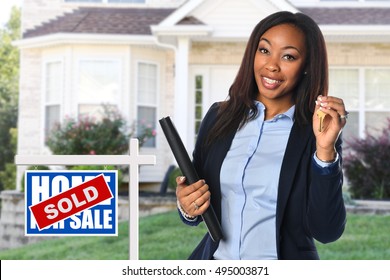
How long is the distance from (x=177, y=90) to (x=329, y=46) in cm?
242

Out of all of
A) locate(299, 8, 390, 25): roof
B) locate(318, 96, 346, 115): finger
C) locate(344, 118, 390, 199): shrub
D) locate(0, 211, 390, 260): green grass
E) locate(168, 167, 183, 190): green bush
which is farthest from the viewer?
locate(299, 8, 390, 25): roof

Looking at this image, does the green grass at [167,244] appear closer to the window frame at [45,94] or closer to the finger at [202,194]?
the window frame at [45,94]

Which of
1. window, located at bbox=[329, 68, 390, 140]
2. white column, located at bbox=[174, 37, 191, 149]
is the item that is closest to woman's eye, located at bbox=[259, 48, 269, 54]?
white column, located at bbox=[174, 37, 191, 149]

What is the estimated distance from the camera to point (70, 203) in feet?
5.56

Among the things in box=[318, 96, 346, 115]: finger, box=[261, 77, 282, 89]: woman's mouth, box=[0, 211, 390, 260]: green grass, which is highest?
box=[261, 77, 282, 89]: woman's mouth

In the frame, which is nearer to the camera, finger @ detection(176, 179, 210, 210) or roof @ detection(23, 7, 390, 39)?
finger @ detection(176, 179, 210, 210)

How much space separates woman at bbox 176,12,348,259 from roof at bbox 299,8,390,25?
8245mm

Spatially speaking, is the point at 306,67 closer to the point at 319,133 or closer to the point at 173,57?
the point at 319,133

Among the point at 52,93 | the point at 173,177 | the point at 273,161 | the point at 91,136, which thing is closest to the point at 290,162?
the point at 273,161

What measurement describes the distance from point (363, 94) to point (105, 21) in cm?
388

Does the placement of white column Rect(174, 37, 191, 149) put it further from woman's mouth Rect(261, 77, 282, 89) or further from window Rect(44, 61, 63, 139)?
woman's mouth Rect(261, 77, 282, 89)

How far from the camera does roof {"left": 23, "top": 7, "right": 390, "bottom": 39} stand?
9.73 m

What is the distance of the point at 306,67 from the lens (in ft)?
4.85
